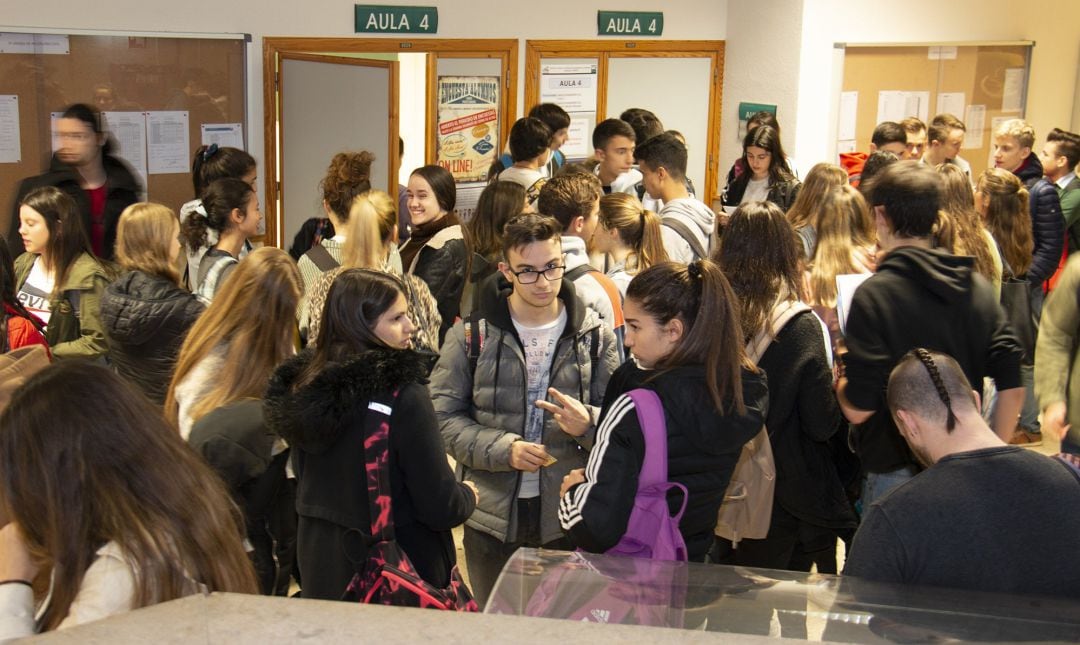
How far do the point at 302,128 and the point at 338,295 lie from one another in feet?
17.8

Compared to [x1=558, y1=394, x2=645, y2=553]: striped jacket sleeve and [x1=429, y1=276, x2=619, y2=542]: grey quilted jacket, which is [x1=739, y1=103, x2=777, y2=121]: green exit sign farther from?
[x1=558, y1=394, x2=645, y2=553]: striped jacket sleeve

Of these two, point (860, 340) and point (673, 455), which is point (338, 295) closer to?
point (673, 455)

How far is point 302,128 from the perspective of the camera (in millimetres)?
8016

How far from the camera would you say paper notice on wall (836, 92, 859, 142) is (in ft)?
30.1

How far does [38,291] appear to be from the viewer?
186 inches

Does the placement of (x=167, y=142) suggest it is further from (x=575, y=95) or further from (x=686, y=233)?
(x=686, y=233)

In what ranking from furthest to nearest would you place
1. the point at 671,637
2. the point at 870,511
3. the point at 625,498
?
the point at 625,498 → the point at 870,511 → the point at 671,637

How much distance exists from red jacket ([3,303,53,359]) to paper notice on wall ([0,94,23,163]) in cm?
296

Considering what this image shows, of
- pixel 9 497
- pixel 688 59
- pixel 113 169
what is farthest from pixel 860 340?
pixel 688 59

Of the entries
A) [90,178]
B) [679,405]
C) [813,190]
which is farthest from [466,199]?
[679,405]

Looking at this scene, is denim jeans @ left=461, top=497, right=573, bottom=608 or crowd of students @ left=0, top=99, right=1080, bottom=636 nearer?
crowd of students @ left=0, top=99, right=1080, bottom=636

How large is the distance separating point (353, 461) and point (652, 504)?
2.54ft

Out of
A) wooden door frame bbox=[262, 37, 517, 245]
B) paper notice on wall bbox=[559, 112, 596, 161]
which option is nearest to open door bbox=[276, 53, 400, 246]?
wooden door frame bbox=[262, 37, 517, 245]

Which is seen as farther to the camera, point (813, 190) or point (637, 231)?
point (813, 190)
